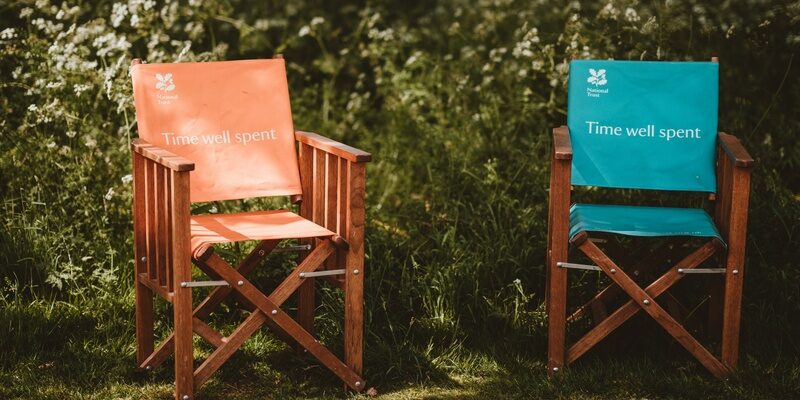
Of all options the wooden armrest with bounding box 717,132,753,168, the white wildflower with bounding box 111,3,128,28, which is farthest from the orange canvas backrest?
the wooden armrest with bounding box 717,132,753,168

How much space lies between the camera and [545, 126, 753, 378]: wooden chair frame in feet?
12.1

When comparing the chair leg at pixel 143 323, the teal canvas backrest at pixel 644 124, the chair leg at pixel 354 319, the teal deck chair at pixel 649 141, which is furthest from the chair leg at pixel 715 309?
the chair leg at pixel 143 323

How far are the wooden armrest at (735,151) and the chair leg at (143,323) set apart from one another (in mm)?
2183

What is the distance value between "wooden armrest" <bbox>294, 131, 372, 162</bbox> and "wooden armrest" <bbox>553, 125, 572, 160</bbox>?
70 cm

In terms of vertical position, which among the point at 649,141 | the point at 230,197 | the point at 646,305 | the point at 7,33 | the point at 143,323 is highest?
the point at 7,33

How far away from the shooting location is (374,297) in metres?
4.30

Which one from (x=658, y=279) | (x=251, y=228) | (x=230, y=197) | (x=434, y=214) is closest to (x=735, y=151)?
(x=658, y=279)

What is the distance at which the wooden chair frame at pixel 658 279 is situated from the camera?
12.1ft

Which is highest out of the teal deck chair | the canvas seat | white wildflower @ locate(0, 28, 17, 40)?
white wildflower @ locate(0, 28, 17, 40)

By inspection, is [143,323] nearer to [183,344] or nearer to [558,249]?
[183,344]

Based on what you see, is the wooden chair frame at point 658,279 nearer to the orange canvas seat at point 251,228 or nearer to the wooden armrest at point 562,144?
the wooden armrest at point 562,144

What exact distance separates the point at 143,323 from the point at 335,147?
3.20 feet

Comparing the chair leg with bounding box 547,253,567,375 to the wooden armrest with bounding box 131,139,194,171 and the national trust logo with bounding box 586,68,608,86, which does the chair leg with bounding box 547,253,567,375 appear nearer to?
the national trust logo with bounding box 586,68,608,86

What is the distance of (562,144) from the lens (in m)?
3.86
